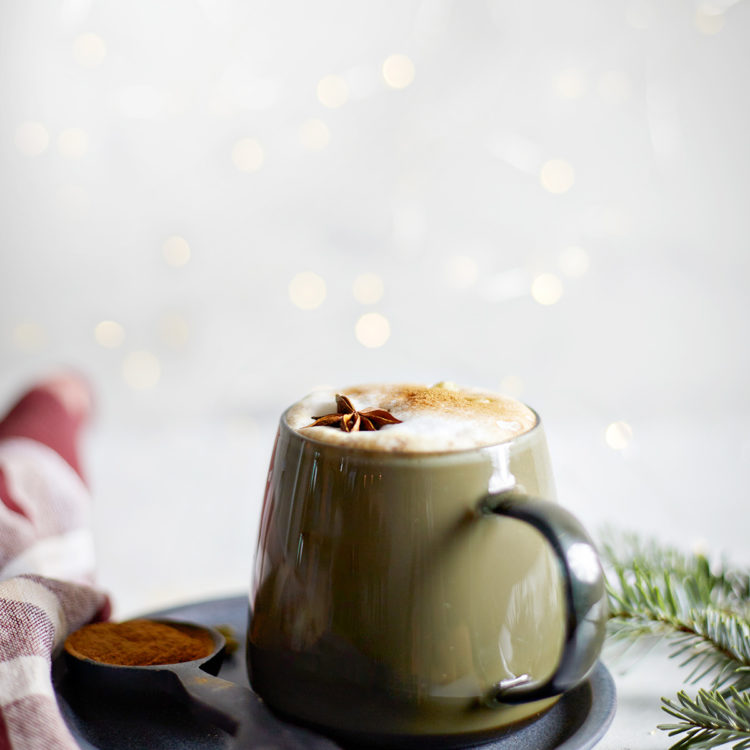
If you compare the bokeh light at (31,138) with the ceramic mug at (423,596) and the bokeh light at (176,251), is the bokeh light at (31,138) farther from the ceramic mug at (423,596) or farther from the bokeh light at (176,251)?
the ceramic mug at (423,596)

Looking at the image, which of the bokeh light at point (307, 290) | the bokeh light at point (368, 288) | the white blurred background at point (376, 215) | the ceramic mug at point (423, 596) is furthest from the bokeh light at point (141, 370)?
the ceramic mug at point (423, 596)

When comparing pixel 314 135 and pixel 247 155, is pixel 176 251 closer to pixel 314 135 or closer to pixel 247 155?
pixel 247 155

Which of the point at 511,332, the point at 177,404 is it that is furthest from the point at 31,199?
the point at 511,332

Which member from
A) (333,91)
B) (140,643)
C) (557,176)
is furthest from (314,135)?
(140,643)

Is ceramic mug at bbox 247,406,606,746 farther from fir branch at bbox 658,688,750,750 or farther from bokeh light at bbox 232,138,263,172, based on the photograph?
bokeh light at bbox 232,138,263,172

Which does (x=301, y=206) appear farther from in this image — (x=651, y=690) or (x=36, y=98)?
(x=651, y=690)
